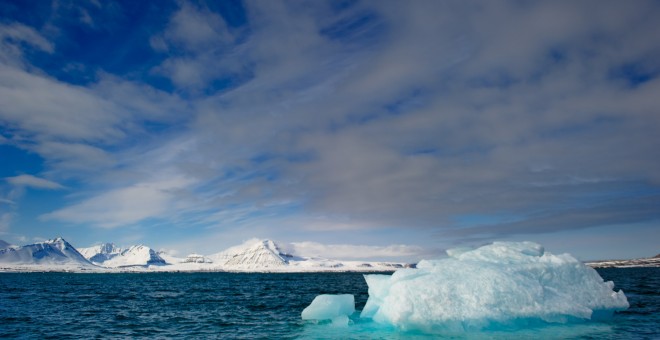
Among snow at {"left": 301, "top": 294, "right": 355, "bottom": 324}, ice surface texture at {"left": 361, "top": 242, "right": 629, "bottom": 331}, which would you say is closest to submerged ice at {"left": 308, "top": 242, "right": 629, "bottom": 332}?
ice surface texture at {"left": 361, "top": 242, "right": 629, "bottom": 331}

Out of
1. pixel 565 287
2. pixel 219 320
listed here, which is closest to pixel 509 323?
pixel 565 287

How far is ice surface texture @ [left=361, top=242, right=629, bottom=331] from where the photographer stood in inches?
798

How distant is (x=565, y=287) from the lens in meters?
24.0

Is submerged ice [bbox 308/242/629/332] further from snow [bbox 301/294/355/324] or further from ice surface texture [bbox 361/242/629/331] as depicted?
snow [bbox 301/294/355/324]

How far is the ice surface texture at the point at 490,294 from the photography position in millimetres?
20281

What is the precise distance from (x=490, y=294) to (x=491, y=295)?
7 centimetres

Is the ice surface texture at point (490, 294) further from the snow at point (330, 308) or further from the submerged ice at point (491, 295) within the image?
the snow at point (330, 308)

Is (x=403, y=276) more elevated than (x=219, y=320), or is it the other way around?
(x=403, y=276)

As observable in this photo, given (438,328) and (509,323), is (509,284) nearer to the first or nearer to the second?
(509,323)

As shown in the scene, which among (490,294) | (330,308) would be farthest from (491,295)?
(330,308)

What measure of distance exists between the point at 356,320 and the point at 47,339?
18041mm

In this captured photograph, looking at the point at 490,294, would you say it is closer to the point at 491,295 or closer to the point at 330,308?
the point at 491,295

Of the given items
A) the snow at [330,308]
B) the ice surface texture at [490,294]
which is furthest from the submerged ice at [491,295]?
the snow at [330,308]

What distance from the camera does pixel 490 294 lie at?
813 inches
